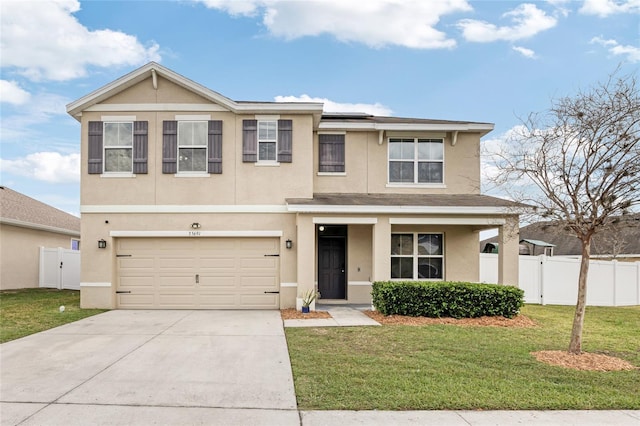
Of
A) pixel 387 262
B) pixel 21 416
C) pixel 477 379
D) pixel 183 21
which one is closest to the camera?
pixel 21 416

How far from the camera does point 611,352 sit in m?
7.76

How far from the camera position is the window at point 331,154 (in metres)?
14.2

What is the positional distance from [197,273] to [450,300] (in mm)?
7215

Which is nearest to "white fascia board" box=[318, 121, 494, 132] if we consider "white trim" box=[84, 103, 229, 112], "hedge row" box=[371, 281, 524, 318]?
"white trim" box=[84, 103, 229, 112]

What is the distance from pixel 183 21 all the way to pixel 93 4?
2.60 metres

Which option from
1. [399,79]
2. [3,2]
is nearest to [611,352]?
[399,79]

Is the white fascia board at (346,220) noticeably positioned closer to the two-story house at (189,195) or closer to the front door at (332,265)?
the two-story house at (189,195)

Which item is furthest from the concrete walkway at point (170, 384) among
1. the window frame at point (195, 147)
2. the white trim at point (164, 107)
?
the white trim at point (164, 107)

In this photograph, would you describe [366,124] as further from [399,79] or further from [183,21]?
[183,21]

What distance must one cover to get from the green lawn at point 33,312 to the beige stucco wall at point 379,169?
7890mm

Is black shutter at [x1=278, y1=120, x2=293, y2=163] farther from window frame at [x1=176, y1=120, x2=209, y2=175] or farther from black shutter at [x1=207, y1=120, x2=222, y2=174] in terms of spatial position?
window frame at [x1=176, y1=120, x2=209, y2=175]

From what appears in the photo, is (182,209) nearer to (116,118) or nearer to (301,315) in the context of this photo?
(116,118)

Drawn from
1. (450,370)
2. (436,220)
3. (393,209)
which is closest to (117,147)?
(393,209)

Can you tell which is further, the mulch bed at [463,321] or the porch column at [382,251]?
the porch column at [382,251]
